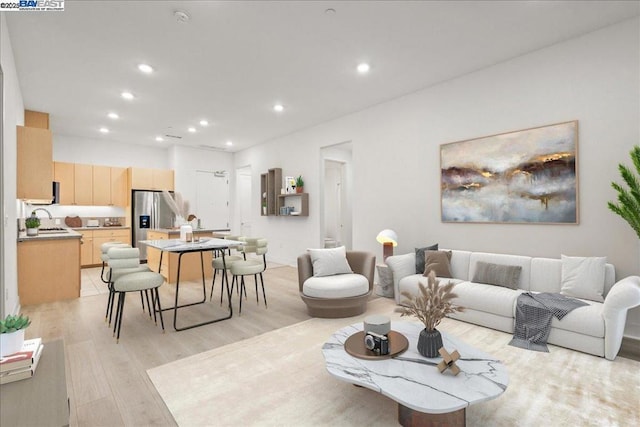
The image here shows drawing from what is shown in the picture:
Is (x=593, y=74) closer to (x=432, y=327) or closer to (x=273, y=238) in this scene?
(x=432, y=327)

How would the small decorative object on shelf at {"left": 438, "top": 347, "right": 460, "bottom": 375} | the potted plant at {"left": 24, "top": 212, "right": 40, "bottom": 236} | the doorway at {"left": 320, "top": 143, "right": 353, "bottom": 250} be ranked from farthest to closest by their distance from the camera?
1. the doorway at {"left": 320, "top": 143, "right": 353, "bottom": 250}
2. the potted plant at {"left": 24, "top": 212, "right": 40, "bottom": 236}
3. the small decorative object on shelf at {"left": 438, "top": 347, "right": 460, "bottom": 375}

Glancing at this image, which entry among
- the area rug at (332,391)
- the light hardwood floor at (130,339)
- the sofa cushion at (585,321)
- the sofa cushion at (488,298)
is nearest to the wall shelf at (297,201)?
the light hardwood floor at (130,339)

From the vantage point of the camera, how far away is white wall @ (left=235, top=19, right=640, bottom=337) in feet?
10.4

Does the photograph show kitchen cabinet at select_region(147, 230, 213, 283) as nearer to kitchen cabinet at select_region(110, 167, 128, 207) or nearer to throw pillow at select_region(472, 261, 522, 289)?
kitchen cabinet at select_region(110, 167, 128, 207)

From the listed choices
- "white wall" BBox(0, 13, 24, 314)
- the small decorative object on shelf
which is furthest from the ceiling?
the small decorative object on shelf

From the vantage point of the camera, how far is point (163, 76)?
4277mm

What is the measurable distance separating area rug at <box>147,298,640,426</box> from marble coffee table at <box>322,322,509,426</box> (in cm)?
31

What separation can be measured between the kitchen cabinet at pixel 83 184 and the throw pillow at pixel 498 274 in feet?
26.9

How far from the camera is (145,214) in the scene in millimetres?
7641

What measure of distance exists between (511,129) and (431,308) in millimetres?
3016

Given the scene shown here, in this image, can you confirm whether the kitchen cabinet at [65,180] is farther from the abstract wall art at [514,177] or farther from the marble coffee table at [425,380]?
the abstract wall art at [514,177]

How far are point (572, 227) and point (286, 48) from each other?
3.77 m

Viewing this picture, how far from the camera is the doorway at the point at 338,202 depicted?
8.29m

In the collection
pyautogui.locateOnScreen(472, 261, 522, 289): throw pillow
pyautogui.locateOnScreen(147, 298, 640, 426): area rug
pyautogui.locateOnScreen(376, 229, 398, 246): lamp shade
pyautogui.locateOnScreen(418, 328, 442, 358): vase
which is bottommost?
pyautogui.locateOnScreen(147, 298, 640, 426): area rug
